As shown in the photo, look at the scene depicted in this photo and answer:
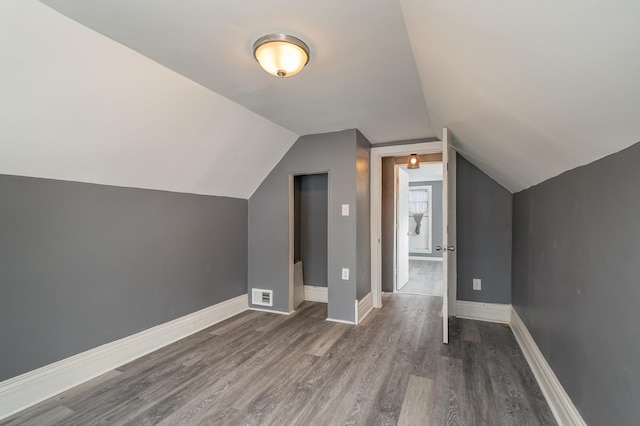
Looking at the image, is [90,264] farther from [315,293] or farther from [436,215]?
[436,215]

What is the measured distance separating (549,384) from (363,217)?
2.21 m

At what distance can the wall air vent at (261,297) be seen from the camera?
3766 mm

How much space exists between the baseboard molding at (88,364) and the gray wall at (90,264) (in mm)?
58

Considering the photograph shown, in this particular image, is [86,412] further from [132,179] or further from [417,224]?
[417,224]

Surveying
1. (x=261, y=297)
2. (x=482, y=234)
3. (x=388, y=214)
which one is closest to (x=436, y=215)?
(x=388, y=214)

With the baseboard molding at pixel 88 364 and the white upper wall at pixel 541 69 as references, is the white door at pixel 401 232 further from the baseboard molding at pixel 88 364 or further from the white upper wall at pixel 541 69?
the baseboard molding at pixel 88 364

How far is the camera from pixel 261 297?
3811mm

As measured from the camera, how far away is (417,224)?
337 inches

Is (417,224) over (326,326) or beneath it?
over

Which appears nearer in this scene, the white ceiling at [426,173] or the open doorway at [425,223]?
the open doorway at [425,223]

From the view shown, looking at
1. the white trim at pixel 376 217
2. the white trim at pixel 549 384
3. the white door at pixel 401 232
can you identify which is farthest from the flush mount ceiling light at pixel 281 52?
the white door at pixel 401 232

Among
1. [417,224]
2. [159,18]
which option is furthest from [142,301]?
[417,224]

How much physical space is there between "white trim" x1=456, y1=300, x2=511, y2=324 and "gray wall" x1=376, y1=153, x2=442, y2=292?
125 cm

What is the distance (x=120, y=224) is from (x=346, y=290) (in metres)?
2.29
